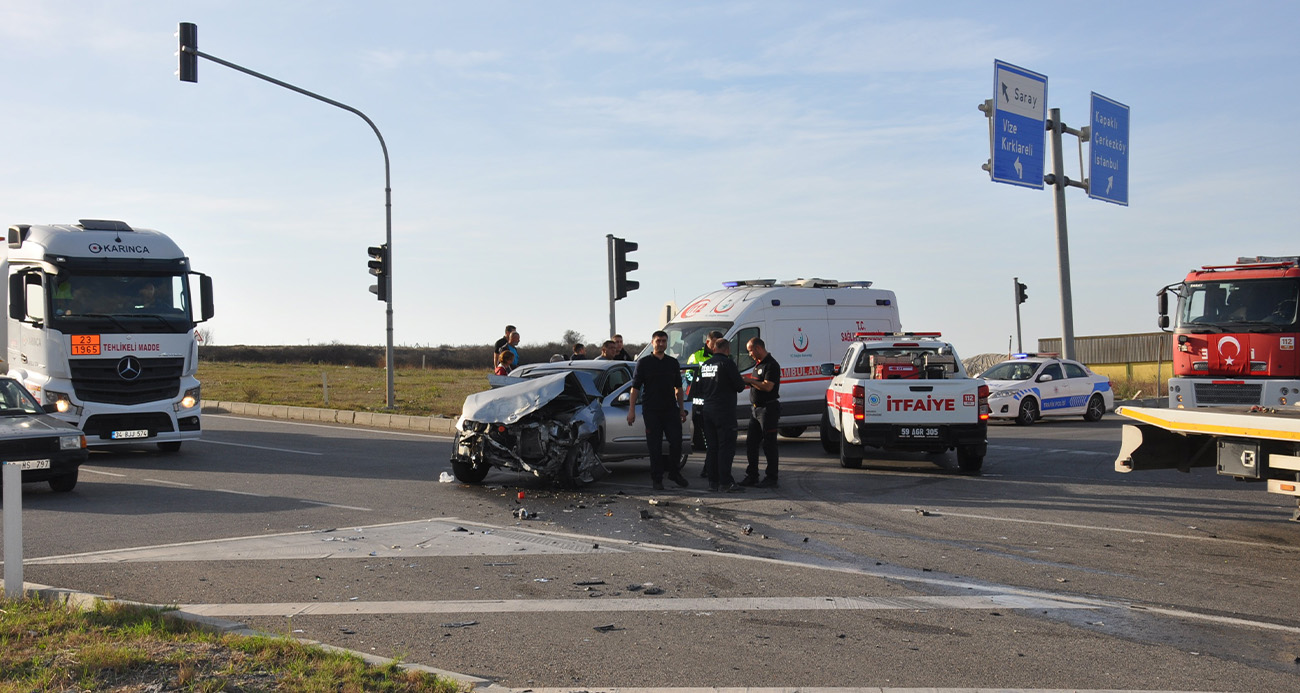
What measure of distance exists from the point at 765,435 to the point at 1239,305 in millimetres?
7209

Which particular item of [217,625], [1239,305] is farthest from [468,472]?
[1239,305]

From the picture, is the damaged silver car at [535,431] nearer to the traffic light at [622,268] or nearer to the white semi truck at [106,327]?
the white semi truck at [106,327]

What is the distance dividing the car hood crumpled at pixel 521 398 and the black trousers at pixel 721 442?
1549 millimetres

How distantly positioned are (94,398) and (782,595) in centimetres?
1193

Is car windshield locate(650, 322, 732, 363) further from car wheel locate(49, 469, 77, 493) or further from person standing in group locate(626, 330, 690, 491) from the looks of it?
car wheel locate(49, 469, 77, 493)

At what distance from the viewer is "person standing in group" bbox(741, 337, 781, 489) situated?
40.1 feet

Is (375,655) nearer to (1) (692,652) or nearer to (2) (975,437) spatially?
(1) (692,652)

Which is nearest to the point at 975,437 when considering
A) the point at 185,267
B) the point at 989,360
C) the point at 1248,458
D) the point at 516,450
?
the point at 1248,458

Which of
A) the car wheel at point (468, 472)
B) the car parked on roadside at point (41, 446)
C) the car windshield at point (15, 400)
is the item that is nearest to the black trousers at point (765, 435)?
the car wheel at point (468, 472)

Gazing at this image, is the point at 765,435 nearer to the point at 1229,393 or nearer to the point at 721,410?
the point at 721,410

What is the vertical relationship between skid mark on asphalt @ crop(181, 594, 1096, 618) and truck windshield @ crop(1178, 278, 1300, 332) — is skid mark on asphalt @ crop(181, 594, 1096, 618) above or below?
below

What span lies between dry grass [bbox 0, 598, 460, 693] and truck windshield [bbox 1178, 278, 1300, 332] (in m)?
13.3

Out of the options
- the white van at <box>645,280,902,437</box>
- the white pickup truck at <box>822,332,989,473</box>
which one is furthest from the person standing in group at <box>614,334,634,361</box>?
the white pickup truck at <box>822,332,989,473</box>

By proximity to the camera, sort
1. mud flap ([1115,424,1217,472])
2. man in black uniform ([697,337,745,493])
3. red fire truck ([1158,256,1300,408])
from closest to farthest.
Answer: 1. mud flap ([1115,424,1217,472])
2. man in black uniform ([697,337,745,493])
3. red fire truck ([1158,256,1300,408])
